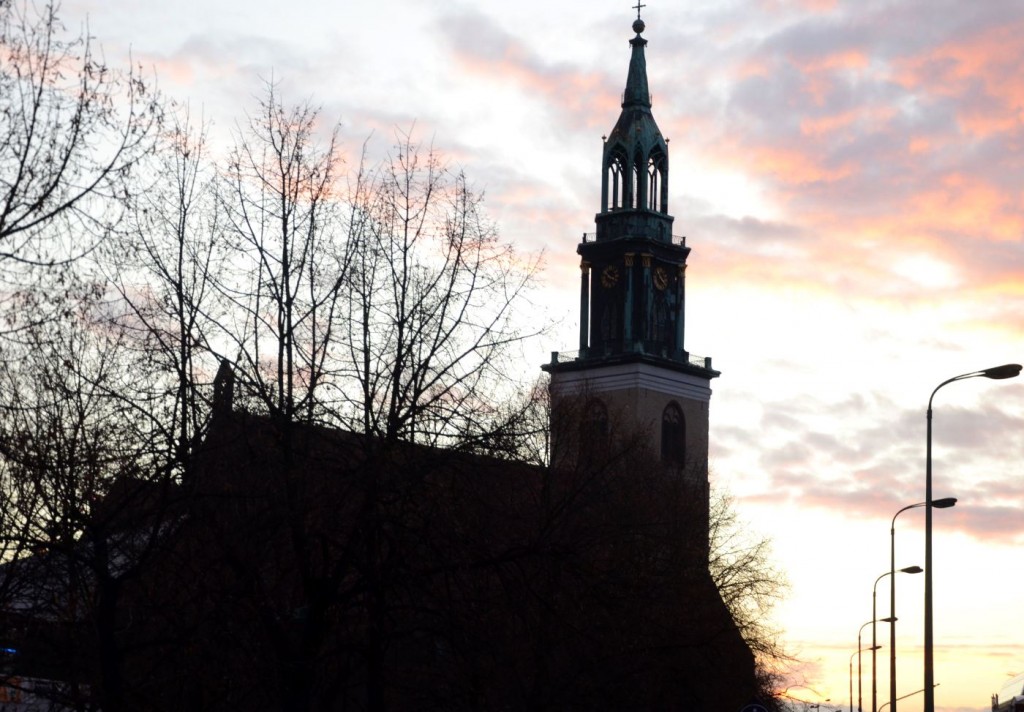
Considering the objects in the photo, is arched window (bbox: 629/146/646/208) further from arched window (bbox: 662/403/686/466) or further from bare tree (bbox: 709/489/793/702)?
bare tree (bbox: 709/489/793/702)

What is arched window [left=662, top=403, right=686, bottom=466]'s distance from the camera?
364ft

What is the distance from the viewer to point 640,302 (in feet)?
368

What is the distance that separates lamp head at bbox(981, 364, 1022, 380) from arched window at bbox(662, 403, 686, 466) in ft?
245

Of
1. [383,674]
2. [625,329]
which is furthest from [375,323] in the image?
[625,329]

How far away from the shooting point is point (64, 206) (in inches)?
828

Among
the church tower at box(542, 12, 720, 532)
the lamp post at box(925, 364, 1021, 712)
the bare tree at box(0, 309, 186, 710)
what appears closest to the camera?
the bare tree at box(0, 309, 186, 710)

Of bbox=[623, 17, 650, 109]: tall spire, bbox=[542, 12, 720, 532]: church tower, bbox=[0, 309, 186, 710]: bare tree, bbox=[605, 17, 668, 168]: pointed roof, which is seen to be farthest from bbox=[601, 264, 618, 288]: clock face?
bbox=[0, 309, 186, 710]: bare tree

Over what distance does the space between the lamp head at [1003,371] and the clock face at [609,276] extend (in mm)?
77582

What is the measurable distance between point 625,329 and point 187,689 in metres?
84.5

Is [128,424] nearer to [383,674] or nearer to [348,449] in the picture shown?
[348,449]

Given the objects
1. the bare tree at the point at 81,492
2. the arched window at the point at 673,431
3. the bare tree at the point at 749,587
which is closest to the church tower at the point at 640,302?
the arched window at the point at 673,431

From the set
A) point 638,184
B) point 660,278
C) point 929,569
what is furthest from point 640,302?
point 929,569

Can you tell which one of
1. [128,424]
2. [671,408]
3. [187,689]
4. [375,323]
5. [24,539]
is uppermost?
[671,408]

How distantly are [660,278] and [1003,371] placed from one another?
79.0 metres
